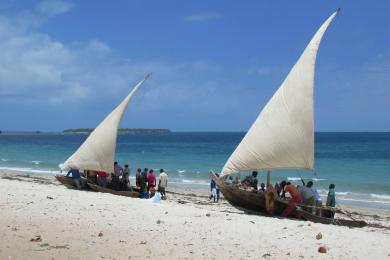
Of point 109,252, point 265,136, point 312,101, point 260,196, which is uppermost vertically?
point 312,101

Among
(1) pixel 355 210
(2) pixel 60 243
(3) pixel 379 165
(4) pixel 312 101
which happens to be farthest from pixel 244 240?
(3) pixel 379 165

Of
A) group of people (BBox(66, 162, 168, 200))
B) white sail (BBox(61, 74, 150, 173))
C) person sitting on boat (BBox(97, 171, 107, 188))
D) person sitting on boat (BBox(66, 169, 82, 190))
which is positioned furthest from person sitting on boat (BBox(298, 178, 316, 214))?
person sitting on boat (BBox(66, 169, 82, 190))

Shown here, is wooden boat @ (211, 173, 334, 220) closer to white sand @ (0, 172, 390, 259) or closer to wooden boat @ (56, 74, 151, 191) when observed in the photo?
white sand @ (0, 172, 390, 259)

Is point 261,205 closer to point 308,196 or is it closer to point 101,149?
point 308,196

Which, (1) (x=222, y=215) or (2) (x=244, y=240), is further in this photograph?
(1) (x=222, y=215)

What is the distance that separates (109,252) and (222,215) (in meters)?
4.79

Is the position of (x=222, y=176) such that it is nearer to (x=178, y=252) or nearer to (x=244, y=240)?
(x=244, y=240)

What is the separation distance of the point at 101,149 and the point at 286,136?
740 centimetres

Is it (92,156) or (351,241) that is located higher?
(92,156)

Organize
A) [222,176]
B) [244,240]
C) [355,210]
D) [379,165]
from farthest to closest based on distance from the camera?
[379,165], [355,210], [222,176], [244,240]

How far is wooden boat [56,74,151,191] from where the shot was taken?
1762 cm

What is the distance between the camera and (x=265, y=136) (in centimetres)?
1323

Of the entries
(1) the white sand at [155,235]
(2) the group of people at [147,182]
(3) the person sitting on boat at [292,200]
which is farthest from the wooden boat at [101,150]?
(3) the person sitting on boat at [292,200]

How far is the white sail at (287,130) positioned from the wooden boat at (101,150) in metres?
5.56
